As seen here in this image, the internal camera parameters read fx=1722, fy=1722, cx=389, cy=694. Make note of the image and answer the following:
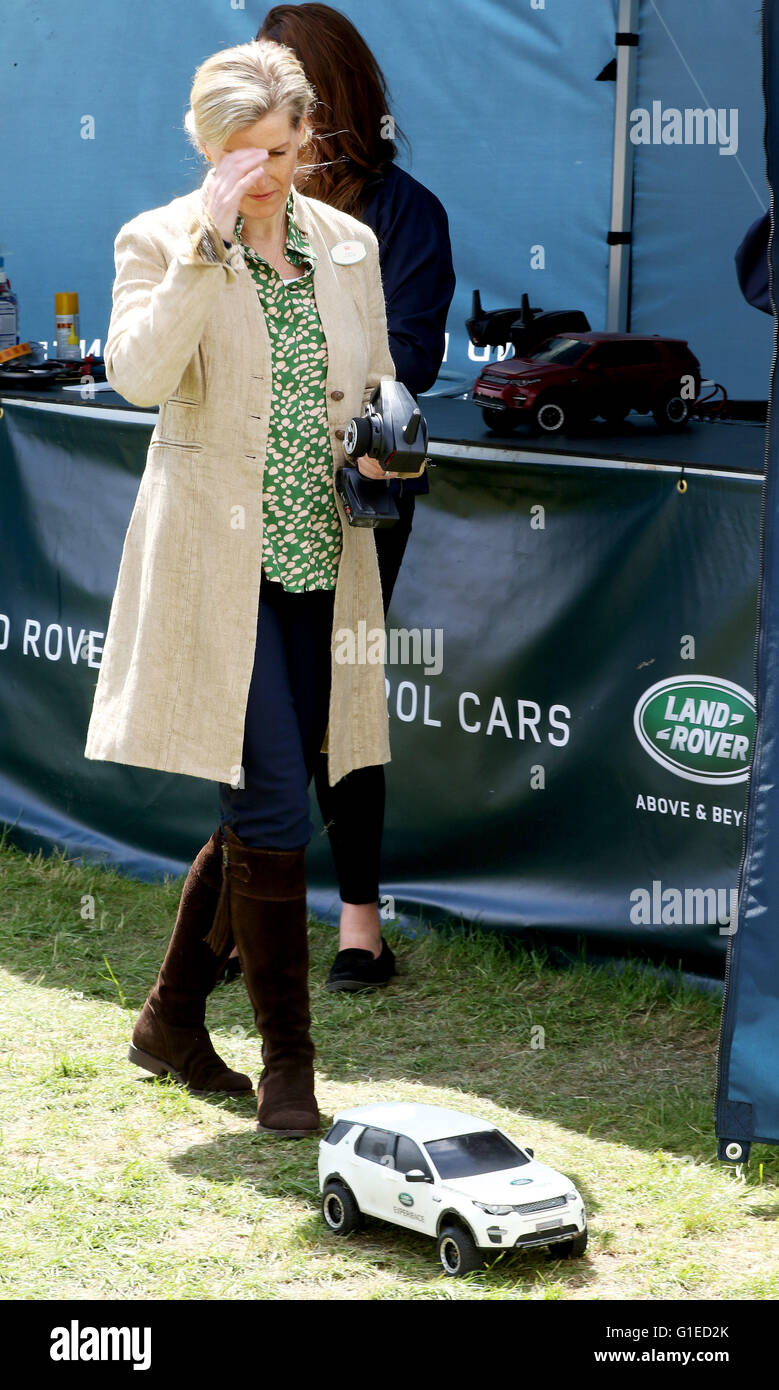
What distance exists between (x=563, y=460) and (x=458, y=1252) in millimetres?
1828

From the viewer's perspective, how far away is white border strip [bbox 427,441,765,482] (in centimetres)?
347

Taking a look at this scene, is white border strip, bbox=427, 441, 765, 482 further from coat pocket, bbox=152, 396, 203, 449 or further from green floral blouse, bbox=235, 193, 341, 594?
coat pocket, bbox=152, 396, 203, 449

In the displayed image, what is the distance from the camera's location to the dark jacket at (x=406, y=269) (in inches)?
134

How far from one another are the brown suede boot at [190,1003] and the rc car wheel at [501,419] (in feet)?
4.43

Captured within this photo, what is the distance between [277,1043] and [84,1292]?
0.63 metres

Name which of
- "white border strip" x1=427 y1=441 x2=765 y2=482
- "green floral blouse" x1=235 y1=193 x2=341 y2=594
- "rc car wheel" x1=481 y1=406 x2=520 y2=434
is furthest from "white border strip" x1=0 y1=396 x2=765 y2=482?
"green floral blouse" x1=235 y1=193 x2=341 y2=594

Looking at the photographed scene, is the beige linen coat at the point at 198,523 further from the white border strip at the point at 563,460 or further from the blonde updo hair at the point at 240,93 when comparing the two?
the white border strip at the point at 563,460

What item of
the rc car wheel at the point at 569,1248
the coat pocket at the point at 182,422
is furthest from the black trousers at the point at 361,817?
the rc car wheel at the point at 569,1248

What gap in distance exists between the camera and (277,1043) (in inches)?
114

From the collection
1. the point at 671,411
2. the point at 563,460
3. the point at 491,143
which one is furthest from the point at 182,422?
the point at 491,143

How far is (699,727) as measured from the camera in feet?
11.6

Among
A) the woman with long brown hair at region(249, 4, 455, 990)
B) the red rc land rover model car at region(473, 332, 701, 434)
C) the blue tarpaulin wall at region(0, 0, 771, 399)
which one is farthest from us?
the blue tarpaulin wall at region(0, 0, 771, 399)

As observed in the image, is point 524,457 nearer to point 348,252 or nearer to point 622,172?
point 348,252
